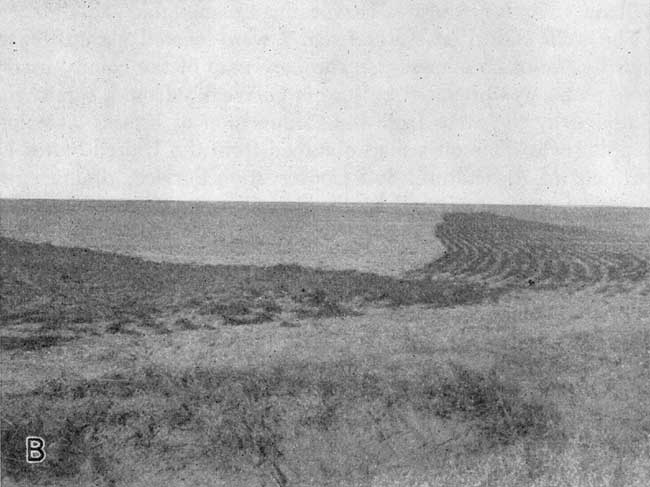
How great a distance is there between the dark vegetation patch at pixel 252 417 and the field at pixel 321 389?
2cm

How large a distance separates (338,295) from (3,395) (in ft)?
27.2

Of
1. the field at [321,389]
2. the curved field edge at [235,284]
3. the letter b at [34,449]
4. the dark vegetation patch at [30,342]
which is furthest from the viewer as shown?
the curved field edge at [235,284]

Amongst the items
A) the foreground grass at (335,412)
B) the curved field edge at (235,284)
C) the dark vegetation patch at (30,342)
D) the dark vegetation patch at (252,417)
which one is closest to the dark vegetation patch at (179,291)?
the curved field edge at (235,284)

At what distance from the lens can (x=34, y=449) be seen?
17.6ft

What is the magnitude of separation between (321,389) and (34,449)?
3052 mm

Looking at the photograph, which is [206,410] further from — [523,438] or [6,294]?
[6,294]

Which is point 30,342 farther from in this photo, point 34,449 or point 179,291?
point 179,291

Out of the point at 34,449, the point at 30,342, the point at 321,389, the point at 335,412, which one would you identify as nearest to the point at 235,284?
the point at 30,342

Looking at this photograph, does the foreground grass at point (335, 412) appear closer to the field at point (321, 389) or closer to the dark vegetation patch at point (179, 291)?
the field at point (321, 389)

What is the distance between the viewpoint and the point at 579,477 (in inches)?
211

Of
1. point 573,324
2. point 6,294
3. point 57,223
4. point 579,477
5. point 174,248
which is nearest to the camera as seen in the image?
point 579,477

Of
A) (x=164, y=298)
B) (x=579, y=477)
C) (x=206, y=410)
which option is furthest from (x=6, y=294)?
(x=579, y=477)

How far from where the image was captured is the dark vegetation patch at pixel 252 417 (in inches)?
212

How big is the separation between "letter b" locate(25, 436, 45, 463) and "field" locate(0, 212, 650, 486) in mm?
97
